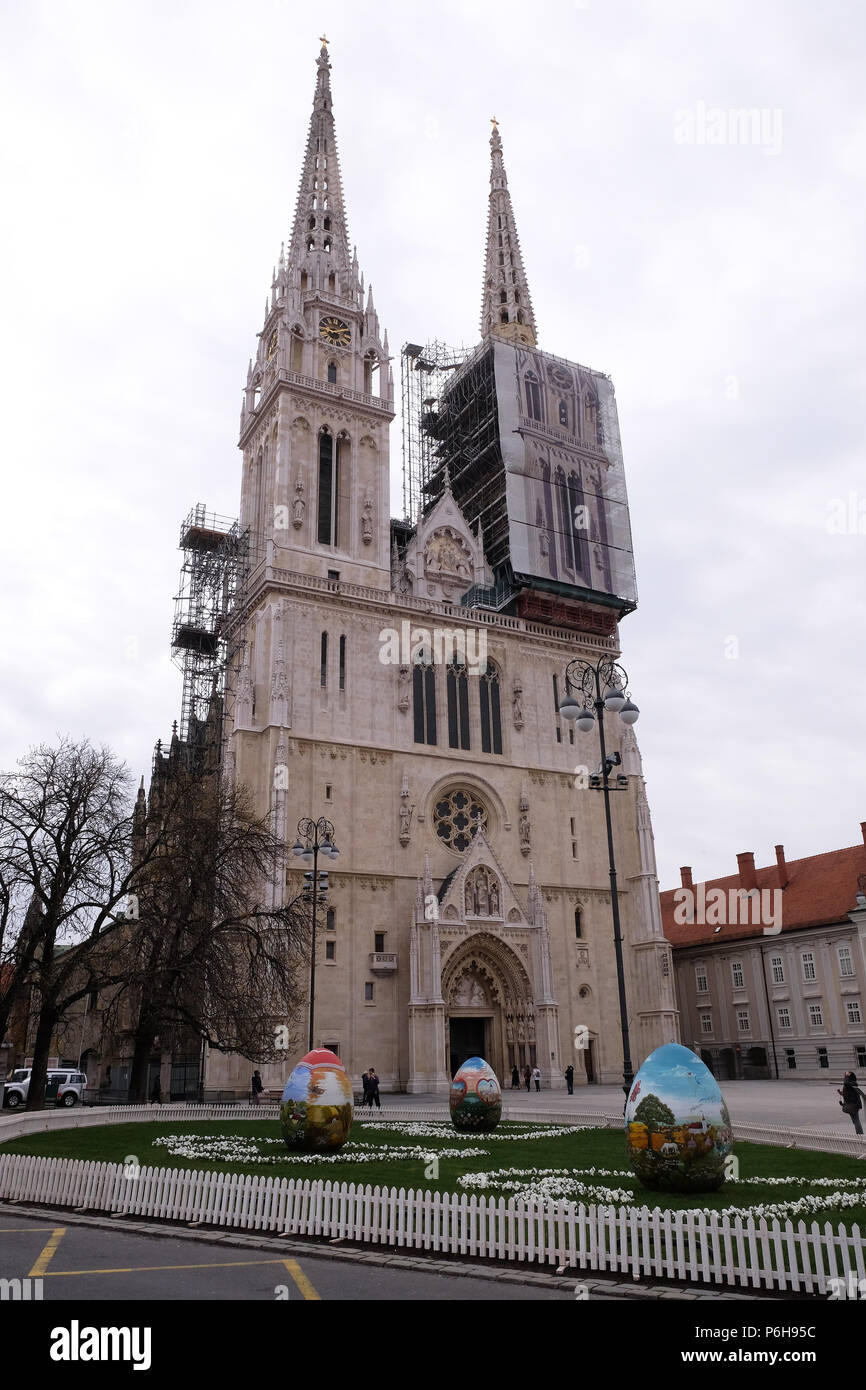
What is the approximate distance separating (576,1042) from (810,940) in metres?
15.4

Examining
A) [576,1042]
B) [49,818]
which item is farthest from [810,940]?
[49,818]

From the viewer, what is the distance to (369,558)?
1982 inches

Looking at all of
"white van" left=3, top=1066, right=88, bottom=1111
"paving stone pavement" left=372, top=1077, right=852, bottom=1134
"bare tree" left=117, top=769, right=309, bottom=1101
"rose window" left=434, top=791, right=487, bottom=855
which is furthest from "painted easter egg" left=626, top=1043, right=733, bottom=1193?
"white van" left=3, top=1066, right=88, bottom=1111

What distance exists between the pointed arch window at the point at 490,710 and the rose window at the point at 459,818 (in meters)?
2.80

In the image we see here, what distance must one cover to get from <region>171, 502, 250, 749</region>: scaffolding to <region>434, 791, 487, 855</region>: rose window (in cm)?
1412

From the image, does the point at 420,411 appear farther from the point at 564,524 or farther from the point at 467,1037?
the point at 467,1037

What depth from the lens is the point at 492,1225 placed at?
402 inches

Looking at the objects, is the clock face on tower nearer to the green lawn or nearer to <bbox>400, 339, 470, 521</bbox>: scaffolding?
<bbox>400, 339, 470, 521</bbox>: scaffolding

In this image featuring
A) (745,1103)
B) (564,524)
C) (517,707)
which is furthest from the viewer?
(564,524)

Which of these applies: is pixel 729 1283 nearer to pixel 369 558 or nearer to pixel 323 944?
pixel 323 944

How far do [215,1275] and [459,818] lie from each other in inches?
1499

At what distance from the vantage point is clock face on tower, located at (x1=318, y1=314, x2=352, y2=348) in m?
55.4

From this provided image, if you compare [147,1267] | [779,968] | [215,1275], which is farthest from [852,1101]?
[779,968]
